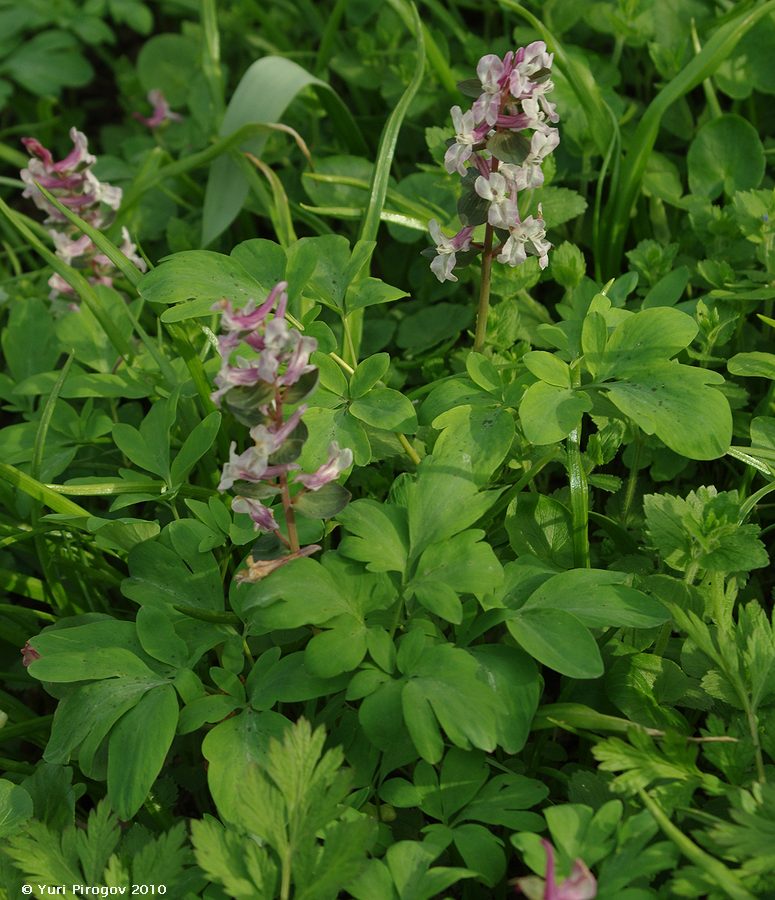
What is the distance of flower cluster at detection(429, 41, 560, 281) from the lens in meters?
1.77

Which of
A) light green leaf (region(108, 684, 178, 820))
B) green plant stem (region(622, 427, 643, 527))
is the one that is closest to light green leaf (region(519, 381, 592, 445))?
green plant stem (region(622, 427, 643, 527))

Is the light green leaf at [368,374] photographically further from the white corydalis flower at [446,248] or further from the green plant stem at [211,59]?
the green plant stem at [211,59]

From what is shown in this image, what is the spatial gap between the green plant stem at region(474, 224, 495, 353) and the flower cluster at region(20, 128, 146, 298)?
3.40ft

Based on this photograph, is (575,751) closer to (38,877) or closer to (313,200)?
(38,877)

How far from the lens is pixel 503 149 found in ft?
5.96

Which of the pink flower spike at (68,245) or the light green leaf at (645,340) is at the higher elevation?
the light green leaf at (645,340)

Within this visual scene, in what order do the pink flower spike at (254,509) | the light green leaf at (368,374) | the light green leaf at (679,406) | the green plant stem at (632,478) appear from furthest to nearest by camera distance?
the green plant stem at (632,478)
the light green leaf at (368,374)
the light green leaf at (679,406)
the pink flower spike at (254,509)

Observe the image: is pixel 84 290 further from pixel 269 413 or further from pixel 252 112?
pixel 269 413

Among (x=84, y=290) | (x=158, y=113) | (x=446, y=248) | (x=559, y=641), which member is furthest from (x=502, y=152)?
(x=158, y=113)

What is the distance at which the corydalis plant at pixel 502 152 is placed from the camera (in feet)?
5.81

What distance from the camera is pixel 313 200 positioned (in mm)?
2705

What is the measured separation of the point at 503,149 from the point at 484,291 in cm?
30

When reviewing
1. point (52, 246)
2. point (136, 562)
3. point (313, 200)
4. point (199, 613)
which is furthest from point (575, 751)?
point (52, 246)

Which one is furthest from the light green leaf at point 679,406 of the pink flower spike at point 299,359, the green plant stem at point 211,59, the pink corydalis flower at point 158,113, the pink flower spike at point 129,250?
the pink corydalis flower at point 158,113
